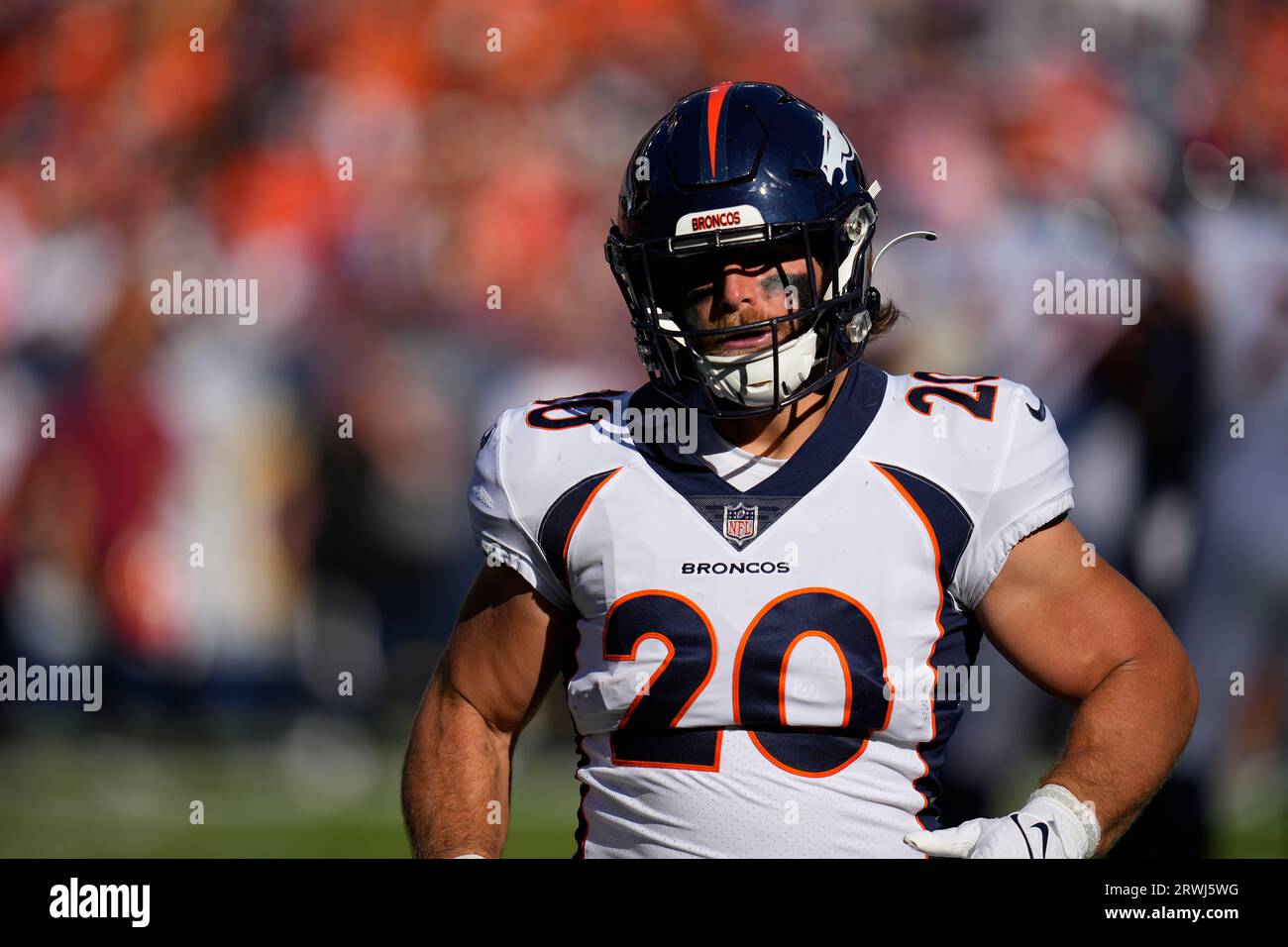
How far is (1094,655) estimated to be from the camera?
84.5 inches

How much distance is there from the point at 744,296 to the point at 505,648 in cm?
62

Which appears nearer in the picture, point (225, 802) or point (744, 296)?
point (744, 296)

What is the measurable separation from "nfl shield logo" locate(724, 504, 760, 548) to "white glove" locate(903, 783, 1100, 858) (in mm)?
448

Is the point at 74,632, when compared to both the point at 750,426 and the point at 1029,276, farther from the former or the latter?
the point at 750,426

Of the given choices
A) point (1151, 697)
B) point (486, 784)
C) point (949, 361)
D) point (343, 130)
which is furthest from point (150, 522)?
point (1151, 697)

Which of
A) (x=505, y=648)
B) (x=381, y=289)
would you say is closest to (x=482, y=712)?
(x=505, y=648)

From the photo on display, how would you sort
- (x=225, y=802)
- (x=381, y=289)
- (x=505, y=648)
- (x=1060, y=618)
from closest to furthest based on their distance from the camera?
1. (x=1060, y=618)
2. (x=505, y=648)
3. (x=225, y=802)
4. (x=381, y=289)

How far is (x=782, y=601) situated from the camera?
2.07 metres

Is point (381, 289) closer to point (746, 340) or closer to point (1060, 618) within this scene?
point (746, 340)

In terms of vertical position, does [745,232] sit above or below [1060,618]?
above

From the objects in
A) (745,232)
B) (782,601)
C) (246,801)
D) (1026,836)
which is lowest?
(246,801)

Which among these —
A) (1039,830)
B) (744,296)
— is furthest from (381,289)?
(1039,830)

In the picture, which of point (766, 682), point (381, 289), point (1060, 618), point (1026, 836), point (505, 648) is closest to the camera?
point (1026, 836)

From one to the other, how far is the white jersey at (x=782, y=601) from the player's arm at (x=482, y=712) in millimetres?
65
